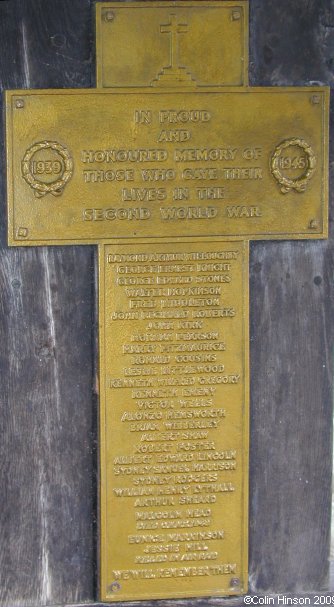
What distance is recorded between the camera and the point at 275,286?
9.90ft

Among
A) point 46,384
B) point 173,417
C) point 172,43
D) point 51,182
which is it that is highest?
point 172,43

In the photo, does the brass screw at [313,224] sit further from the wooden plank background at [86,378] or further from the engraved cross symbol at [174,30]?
the engraved cross symbol at [174,30]

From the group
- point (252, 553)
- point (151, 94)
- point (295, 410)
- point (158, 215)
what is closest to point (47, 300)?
point (158, 215)

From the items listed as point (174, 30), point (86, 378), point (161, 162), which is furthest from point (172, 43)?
point (86, 378)

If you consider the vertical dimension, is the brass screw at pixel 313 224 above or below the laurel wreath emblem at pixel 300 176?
below

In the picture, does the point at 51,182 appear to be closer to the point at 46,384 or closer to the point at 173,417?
the point at 46,384

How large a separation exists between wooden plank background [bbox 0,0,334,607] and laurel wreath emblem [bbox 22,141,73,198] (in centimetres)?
9

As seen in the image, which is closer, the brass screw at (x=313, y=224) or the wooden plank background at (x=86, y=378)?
the wooden plank background at (x=86, y=378)

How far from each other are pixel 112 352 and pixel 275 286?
2.11 ft

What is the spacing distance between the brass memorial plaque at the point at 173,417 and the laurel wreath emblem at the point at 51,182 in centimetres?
28

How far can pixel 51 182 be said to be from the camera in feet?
9.39

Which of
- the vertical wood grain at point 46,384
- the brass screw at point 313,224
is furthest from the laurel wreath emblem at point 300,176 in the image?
the vertical wood grain at point 46,384

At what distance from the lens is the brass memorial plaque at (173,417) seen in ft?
9.61

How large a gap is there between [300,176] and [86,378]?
41.7 inches
